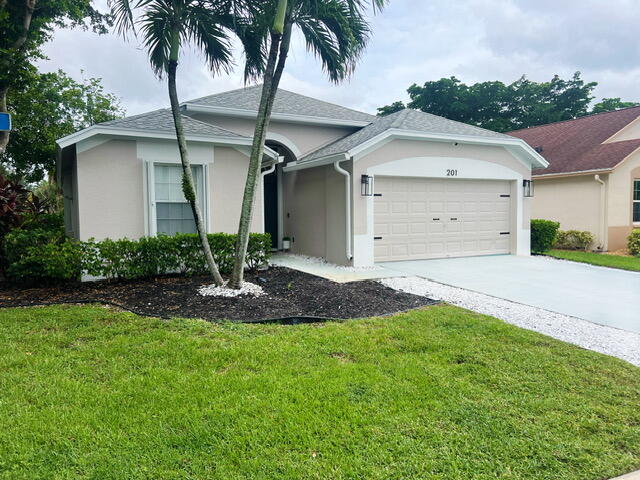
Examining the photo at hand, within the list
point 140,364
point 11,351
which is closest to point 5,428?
point 140,364

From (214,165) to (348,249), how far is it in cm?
378

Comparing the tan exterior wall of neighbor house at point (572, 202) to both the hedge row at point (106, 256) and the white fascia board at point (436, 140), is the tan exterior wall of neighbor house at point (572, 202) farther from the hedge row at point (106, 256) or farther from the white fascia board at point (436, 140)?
the hedge row at point (106, 256)

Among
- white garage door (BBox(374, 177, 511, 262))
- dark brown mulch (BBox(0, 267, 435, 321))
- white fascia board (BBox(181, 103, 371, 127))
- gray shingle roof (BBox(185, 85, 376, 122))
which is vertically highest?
gray shingle roof (BBox(185, 85, 376, 122))

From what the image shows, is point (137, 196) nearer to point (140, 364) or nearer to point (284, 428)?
point (140, 364)

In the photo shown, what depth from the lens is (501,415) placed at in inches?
135

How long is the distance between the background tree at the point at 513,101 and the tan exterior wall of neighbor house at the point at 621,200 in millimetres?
19884

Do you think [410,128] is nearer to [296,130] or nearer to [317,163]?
[317,163]

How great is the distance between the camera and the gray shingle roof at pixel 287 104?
13242mm

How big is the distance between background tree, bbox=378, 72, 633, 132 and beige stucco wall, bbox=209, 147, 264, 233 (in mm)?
29133

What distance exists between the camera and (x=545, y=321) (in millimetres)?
6316

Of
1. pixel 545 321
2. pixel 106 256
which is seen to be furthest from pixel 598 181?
pixel 106 256

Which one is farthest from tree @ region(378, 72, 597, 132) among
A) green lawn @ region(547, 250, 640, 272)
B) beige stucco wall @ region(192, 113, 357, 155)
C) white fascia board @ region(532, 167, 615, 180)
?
beige stucco wall @ region(192, 113, 357, 155)

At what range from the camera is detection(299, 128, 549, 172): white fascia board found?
1067cm

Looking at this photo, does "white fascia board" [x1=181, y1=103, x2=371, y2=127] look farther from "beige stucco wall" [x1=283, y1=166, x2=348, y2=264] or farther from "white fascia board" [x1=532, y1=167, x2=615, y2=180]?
"white fascia board" [x1=532, y1=167, x2=615, y2=180]
